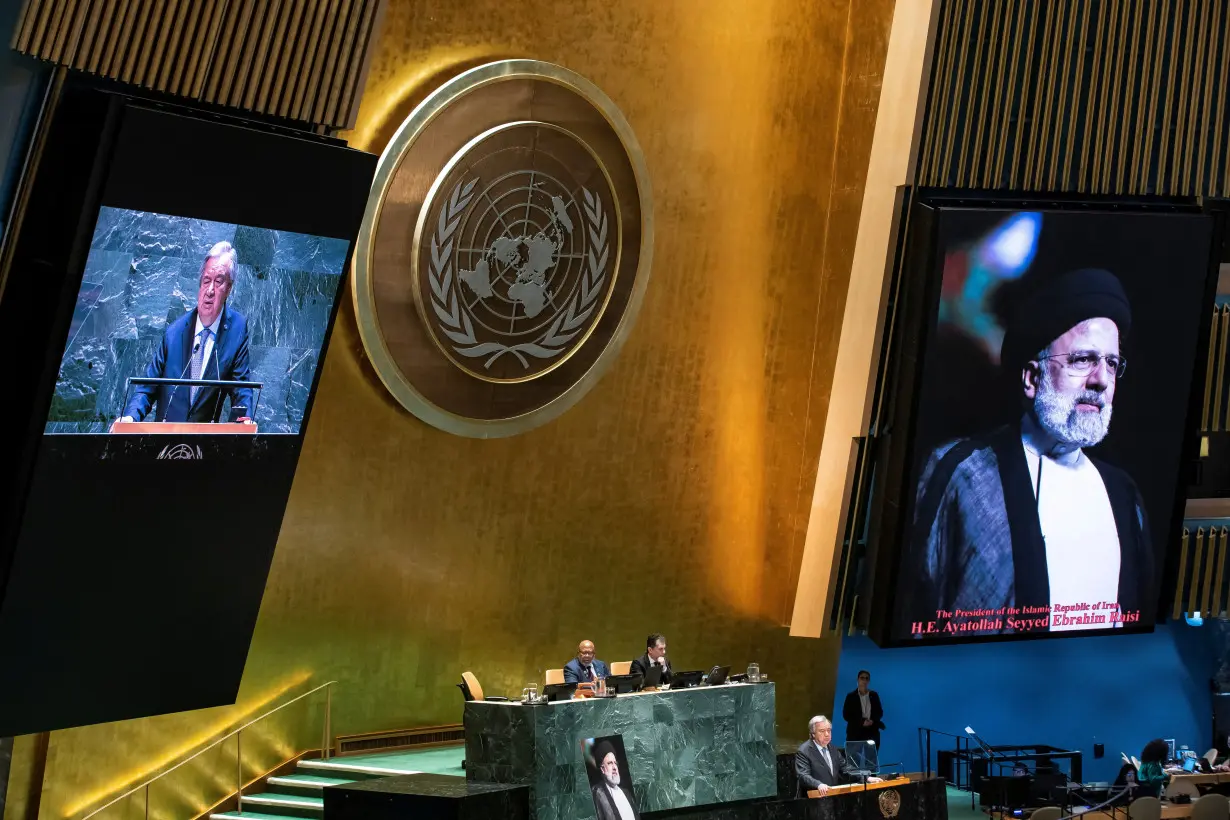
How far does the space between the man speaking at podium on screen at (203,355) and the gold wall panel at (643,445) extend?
78.7 inches

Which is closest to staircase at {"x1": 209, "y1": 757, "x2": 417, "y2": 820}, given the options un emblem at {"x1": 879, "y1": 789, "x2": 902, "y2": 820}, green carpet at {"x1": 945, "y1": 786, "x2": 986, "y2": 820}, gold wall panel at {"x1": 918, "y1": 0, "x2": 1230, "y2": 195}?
un emblem at {"x1": 879, "y1": 789, "x2": 902, "y2": 820}

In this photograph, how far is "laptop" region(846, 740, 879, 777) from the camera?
1059 centimetres

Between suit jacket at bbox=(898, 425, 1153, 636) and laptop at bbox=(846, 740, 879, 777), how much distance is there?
2309mm

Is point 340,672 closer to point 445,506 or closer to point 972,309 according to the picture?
point 445,506

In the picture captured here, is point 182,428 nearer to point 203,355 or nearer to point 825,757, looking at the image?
point 203,355

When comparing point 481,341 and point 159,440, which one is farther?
point 481,341

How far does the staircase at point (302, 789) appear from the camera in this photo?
10.7 metres

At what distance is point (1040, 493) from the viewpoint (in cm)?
1321

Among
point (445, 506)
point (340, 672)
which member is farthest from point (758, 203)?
point (340, 672)

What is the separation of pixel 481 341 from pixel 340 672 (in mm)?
2600

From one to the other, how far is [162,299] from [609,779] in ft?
11.7

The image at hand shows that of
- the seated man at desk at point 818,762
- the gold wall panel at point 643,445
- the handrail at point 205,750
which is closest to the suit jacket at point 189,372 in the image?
the gold wall panel at point 643,445

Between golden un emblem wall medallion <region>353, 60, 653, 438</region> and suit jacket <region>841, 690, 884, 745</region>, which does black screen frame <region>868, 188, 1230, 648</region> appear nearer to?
suit jacket <region>841, 690, 884, 745</region>

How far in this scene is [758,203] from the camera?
13461 millimetres
